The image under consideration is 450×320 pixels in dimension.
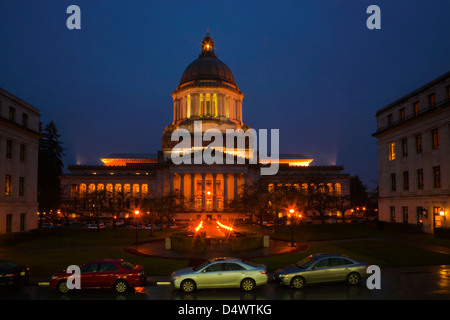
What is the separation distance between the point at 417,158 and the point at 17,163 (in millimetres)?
49853

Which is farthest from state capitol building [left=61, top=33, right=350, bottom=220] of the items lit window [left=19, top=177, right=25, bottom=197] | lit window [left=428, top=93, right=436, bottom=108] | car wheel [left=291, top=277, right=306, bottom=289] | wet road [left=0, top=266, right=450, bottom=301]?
car wheel [left=291, top=277, right=306, bottom=289]

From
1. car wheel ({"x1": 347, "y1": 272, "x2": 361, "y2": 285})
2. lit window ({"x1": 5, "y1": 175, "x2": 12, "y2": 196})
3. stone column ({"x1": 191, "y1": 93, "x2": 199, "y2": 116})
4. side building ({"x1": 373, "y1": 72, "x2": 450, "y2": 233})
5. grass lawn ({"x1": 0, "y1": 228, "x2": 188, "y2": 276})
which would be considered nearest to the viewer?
car wheel ({"x1": 347, "y1": 272, "x2": 361, "y2": 285})

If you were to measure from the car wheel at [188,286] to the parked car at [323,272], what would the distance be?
162 inches

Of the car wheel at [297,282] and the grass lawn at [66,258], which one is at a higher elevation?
the car wheel at [297,282]

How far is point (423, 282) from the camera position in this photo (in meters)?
19.3

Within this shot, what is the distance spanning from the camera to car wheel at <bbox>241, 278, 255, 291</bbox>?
18.1m

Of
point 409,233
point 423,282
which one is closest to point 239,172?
point 409,233

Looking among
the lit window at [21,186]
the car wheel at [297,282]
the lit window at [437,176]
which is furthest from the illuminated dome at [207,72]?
the car wheel at [297,282]

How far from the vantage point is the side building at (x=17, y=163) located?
44062mm

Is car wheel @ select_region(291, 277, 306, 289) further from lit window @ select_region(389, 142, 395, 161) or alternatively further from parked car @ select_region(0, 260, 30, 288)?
lit window @ select_region(389, 142, 395, 161)

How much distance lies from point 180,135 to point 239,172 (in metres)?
29.7

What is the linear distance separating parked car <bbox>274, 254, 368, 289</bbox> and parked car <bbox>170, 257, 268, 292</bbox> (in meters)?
1.28

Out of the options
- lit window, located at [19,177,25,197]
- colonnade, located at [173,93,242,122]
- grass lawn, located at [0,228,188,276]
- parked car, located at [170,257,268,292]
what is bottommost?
grass lawn, located at [0,228,188,276]

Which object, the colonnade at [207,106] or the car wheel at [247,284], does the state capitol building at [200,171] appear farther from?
the car wheel at [247,284]
